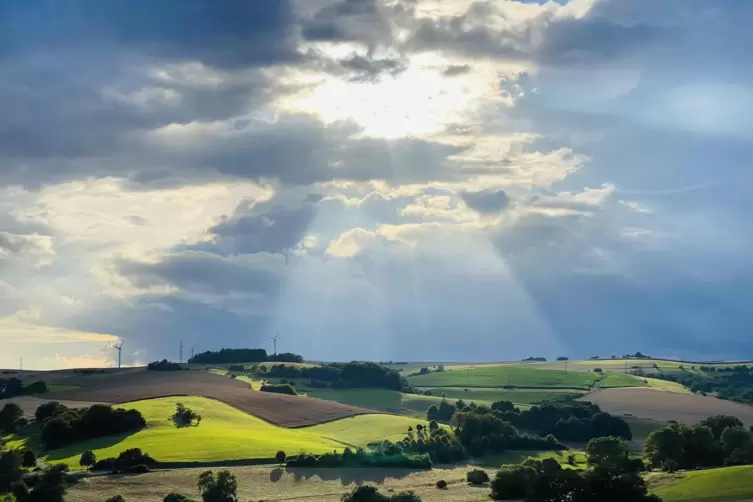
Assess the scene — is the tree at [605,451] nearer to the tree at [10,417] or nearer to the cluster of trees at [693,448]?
the cluster of trees at [693,448]

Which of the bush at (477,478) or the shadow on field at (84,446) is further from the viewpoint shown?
the shadow on field at (84,446)

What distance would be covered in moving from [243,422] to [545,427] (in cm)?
5805

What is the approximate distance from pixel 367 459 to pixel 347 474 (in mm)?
9607

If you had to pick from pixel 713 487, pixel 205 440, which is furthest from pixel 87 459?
pixel 713 487

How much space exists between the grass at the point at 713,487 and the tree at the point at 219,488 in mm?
41121

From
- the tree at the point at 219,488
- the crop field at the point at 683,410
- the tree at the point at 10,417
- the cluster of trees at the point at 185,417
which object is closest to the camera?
the tree at the point at 219,488

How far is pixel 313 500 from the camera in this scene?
9662 cm

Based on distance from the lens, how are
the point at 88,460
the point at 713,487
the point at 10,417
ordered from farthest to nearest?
the point at 10,417 < the point at 88,460 < the point at 713,487

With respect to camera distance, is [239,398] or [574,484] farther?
[239,398]

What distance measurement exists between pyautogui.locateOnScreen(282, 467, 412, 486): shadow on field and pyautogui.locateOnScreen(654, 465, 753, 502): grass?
36285 millimetres

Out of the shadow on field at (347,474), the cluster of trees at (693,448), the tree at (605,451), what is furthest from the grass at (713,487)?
the shadow on field at (347,474)

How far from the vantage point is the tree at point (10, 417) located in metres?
146

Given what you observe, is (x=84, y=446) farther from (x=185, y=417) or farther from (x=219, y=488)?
(x=219, y=488)

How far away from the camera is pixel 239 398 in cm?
17888
